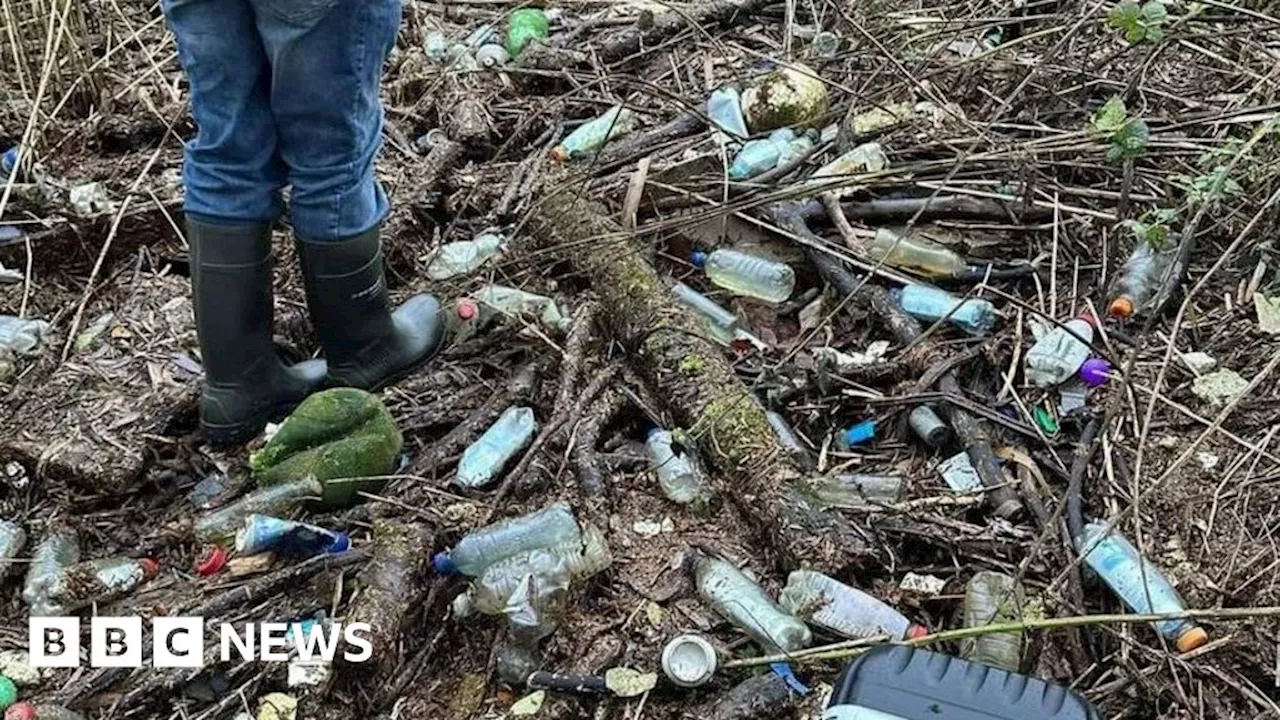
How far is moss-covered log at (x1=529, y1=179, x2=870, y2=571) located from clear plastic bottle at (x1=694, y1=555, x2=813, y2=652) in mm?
85

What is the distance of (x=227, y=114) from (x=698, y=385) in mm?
906

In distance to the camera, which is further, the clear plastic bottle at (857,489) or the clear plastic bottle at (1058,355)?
the clear plastic bottle at (1058,355)

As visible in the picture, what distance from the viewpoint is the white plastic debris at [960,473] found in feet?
6.91

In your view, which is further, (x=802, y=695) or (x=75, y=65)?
(x=75, y=65)

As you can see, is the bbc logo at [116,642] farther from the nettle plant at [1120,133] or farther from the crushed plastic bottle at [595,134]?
the nettle plant at [1120,133]

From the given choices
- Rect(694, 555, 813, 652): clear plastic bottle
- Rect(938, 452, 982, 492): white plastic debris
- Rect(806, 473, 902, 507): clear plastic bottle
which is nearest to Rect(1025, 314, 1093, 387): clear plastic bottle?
Rect(938, 452, 982, 492): white plastic debris

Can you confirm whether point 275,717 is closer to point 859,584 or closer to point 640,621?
point 640,621

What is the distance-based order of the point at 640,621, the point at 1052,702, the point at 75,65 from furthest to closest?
the point at 75,65 < the point at 640,621 < the point at 1052,702

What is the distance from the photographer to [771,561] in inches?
78.9

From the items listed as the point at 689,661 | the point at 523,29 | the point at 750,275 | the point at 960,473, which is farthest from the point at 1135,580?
the point at 523,29

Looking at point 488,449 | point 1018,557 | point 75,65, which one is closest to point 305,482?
point 488,449

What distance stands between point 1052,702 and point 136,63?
298 cm

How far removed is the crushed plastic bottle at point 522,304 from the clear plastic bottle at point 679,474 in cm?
41

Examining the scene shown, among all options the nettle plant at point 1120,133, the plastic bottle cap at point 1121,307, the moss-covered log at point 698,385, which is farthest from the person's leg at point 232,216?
the nettle plant at point 1120,133
